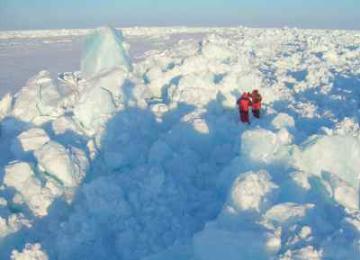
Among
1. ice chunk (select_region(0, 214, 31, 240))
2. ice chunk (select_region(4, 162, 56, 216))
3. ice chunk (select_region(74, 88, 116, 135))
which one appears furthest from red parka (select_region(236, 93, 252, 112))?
ice chunk (select_region(0, 214, 31, 240))

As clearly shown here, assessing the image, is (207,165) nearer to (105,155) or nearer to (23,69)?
(105,155)

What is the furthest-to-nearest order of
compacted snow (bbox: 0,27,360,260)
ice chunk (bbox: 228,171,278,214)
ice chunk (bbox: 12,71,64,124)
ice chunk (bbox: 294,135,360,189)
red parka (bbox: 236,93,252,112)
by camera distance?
ice chunk (bbox: 12,71,64,124) → red parka (bbox: 236,93,252,112) → ice chunk (bbox: 294,135,360,189) → ice chunk (bbox: 228,171,278,214) → compacted snow (bbox: 0,27,360,260)

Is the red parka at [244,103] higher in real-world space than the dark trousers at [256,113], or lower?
higher

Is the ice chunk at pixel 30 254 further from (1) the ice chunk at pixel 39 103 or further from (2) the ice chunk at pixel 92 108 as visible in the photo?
(1) the ice chunk at pixel 39 103

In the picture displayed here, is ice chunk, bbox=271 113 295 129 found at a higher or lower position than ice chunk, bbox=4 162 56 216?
higher

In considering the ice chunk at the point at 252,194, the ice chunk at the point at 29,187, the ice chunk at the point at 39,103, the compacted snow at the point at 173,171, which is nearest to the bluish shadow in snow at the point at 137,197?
the compacted snow at the point at 173,171

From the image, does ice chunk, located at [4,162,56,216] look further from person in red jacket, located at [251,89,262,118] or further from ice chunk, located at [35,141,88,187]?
person in red jacket, located at [251,89,262,118]

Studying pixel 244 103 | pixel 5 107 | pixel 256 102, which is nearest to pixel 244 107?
pixel 244 103

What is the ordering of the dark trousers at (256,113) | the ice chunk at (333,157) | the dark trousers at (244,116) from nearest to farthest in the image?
1. the ice chunk at (333,157)
2. the dark trousers at (244,116)
3. the dark trousers at (256,113)
